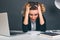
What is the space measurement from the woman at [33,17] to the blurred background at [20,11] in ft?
0.12

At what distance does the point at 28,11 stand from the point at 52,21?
0.23 metres

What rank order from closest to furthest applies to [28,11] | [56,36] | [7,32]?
1. [56,36]
2. [7,32]
3. [28,11]

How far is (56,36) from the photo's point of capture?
1175 millimetres

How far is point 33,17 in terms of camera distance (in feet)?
4.62

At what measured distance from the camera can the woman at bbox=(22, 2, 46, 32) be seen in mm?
1408

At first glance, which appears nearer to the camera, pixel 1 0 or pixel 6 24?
pixel 6 24

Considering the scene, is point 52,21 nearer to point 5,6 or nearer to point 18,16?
point 18,16

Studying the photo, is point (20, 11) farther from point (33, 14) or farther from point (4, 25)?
point (4, 25)

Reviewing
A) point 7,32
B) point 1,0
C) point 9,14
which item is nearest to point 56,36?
point 7,32

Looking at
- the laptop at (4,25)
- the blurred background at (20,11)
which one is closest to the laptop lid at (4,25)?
the laptop at (4,25)

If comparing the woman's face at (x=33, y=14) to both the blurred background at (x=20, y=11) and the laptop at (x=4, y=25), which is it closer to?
the blurred background at (x=20, y=11)

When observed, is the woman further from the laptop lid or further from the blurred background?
the laptop lid

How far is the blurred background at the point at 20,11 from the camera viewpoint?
143 centimetres

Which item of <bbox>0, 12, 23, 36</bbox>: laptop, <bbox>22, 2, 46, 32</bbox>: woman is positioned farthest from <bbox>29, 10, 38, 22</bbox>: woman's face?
<bbox>0, 12, 23, 36</bbox>: laptop
